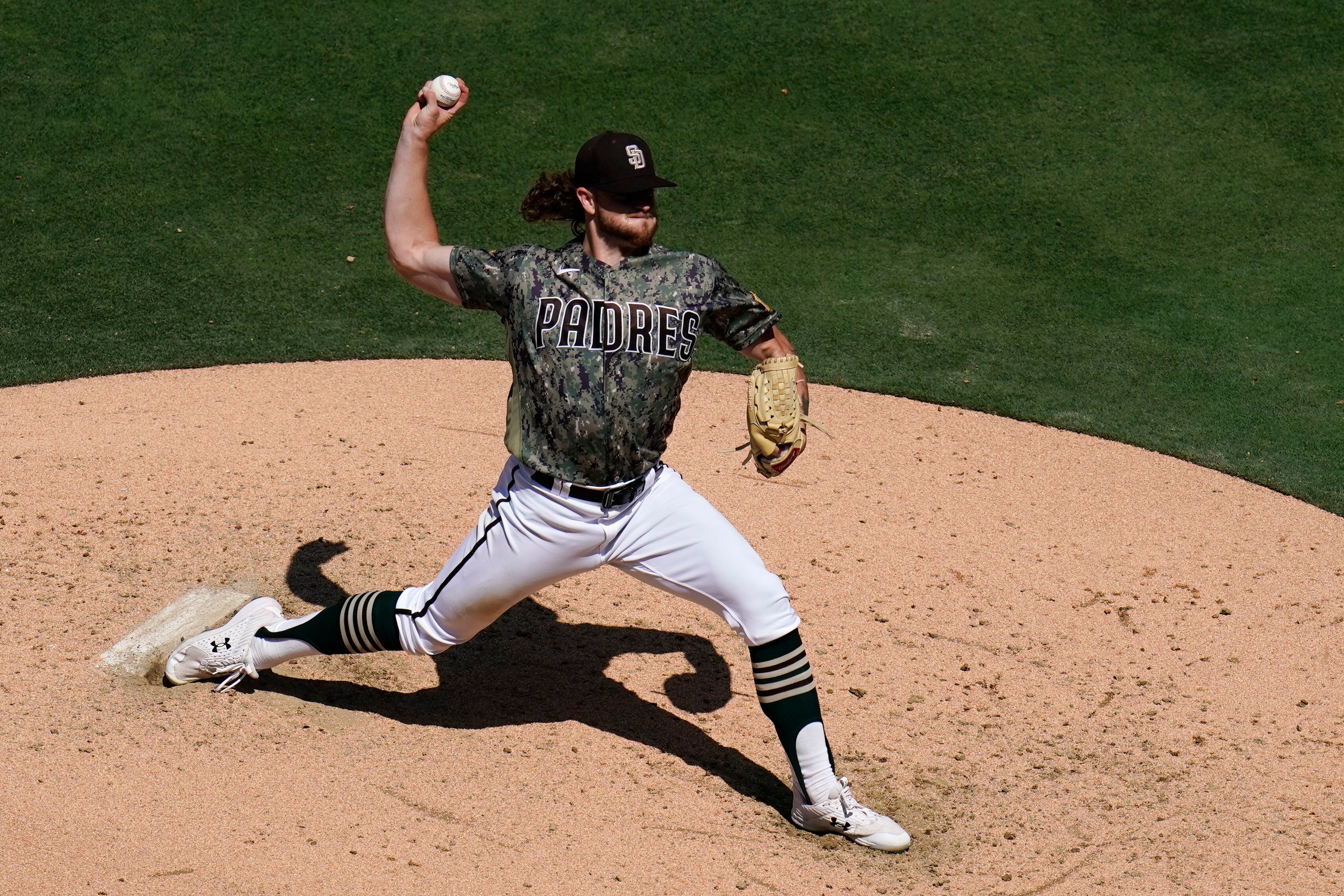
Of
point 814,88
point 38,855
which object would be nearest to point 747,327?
point 38,855

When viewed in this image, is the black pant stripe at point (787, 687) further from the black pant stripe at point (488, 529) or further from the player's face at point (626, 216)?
the player's face at point (626, 216)

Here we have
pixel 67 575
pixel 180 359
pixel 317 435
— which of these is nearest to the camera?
pixel 67 575

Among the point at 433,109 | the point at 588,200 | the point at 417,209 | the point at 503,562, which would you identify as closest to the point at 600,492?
the point at 503,562

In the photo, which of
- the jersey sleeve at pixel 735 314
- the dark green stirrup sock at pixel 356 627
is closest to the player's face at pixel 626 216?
the jersey sleeve at pixel 735 314

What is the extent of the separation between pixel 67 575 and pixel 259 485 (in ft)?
2.69

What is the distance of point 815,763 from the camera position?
3693 mm

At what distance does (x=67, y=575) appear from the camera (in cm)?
480

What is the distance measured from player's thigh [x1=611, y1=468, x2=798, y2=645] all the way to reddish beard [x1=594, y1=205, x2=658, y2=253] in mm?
639

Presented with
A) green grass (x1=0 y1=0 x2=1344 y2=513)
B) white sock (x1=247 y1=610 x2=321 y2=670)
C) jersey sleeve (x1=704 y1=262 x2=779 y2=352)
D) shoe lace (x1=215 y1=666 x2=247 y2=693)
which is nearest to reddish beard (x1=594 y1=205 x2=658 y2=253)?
jersey sleeve (x1=704 y1=262 x2=779 y2=352)

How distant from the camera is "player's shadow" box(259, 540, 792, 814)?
4184 millimetres

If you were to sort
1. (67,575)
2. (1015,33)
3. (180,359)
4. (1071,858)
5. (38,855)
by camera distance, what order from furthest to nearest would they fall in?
(1015,33)
(180,359)
(67,575)
(1071,858)
(38,855)

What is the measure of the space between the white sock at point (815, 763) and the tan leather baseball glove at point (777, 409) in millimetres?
714

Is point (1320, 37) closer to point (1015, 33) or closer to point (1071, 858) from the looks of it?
point (1015, 33)

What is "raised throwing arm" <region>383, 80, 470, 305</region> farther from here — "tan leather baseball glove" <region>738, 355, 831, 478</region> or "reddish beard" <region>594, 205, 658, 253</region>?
"tan leather baseball glove" <region>738, 355, 831, 478</region>
